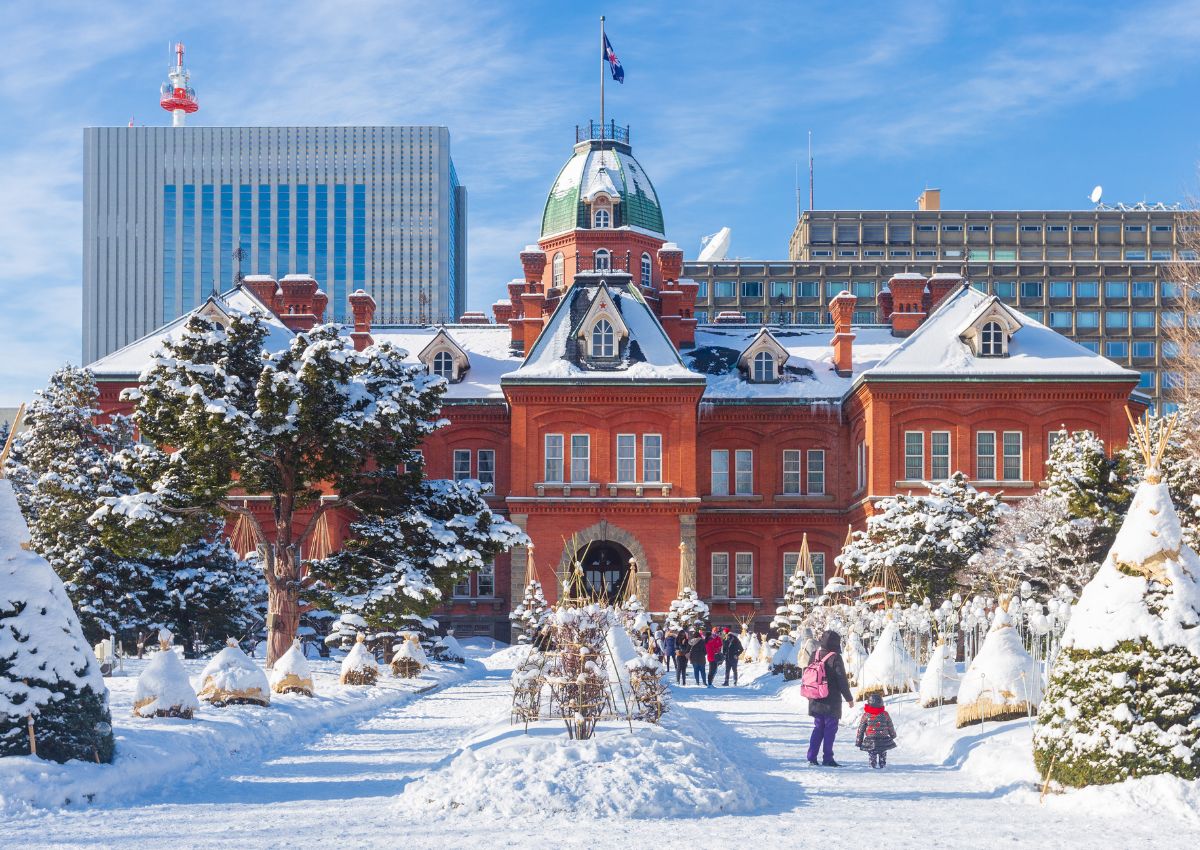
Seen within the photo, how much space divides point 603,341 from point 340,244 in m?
88.3

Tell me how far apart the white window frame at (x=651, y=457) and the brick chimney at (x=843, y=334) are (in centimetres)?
916

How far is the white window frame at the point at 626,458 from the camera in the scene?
156 feet

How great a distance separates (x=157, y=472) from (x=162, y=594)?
287 inches

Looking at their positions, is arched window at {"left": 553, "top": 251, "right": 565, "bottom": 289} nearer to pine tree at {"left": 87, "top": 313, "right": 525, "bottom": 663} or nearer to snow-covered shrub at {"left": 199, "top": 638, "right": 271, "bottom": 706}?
pine tree at {"left": 87, "top": 313, "right": 525, "bottom": 663}

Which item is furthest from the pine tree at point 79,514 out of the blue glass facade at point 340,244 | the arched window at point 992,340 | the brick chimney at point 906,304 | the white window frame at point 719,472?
the blue glass facade at point 340,244

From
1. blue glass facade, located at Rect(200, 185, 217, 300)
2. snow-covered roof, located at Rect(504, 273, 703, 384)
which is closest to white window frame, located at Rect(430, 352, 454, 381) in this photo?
snow-covered roof, located at Rect(504, 273, 703, 384)

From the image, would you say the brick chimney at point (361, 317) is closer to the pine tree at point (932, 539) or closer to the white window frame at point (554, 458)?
the white window frame at point (554, 458)

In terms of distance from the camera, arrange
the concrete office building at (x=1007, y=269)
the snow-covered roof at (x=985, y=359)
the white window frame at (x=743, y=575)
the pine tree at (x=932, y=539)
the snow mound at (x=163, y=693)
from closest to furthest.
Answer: the snow mound at (x=163, y=693) < the pine tree at (x=932, y=539) < the snow-covered roof at (x=985, y=359) < the white window frame at (x=743, y=575) < the concrete office building at (x=1007, y=269)

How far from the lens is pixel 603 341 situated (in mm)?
47938

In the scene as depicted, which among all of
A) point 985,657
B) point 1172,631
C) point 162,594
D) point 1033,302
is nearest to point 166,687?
point 985,657

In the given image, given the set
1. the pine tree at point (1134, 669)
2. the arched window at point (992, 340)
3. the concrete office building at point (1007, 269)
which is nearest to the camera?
the pine tree at point (1134, 669)

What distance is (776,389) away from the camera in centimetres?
5172

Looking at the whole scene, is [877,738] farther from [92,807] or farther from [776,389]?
[776,389]

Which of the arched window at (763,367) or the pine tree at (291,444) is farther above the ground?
the arched window at (763,367)
